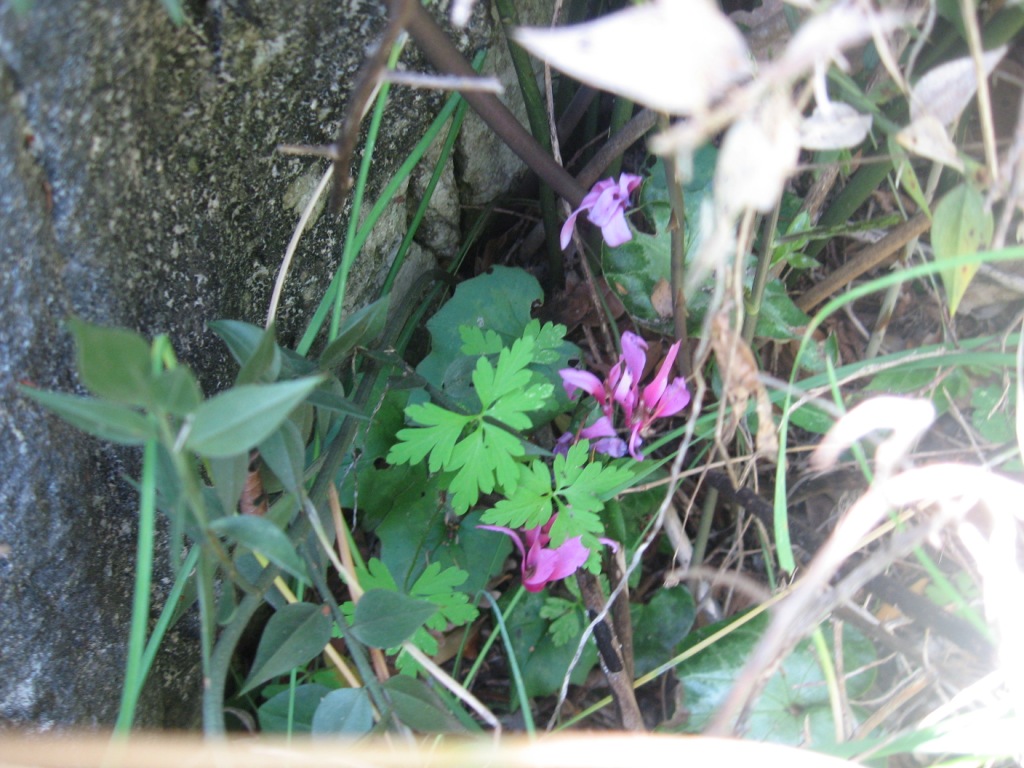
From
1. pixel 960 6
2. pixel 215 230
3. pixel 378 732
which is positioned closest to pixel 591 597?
pixel 378 732

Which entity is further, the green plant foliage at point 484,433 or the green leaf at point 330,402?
the green plant foliage at point 484,433

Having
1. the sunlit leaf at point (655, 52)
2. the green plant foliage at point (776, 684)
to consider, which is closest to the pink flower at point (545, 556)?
the green plant foliage at point (776, 684)

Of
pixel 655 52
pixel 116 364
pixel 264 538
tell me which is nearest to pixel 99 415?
pixel 116 364

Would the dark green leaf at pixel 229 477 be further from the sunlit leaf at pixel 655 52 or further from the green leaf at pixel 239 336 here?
the sunlit leaf at pixel 655 52

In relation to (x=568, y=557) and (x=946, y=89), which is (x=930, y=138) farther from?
(x=568, y=557)

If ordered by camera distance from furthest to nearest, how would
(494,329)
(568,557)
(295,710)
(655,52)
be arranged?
(494,329) < (568,557) < (295,710) < (655,52)

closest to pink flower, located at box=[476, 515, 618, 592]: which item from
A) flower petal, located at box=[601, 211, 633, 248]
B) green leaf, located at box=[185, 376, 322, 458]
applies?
flower petal, located at box=[601, 211, 633, 248]
